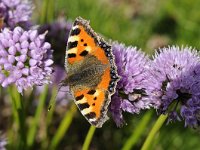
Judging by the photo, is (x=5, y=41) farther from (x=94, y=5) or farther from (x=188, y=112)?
(x=94, y=5)

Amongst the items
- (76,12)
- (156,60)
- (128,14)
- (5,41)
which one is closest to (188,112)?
(156,60)

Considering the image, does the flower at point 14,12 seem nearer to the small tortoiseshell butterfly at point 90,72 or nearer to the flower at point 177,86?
the small tortoiseshell butterfly at point 90,72

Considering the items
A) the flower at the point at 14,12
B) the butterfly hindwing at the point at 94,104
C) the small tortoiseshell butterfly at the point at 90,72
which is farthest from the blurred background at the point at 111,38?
the butterfly hindwing at the point at 94,104

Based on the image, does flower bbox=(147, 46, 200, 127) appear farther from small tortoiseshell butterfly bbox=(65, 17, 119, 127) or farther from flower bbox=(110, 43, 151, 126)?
small tortoiseshell butterfly bbox=(65, 17, 119, 127)

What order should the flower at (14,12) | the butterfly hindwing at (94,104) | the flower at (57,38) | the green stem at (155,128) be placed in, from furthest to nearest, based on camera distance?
A: the flower at (57,38)
the flower at (14,12)
the green stem at (155,128)
the butterfly hindwing at (94,104)

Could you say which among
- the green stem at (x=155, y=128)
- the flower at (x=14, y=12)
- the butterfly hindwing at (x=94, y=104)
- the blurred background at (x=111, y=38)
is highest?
the flower at (x=14, y=12)

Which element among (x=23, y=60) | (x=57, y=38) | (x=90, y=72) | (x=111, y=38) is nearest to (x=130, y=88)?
(x=90, y=72)
